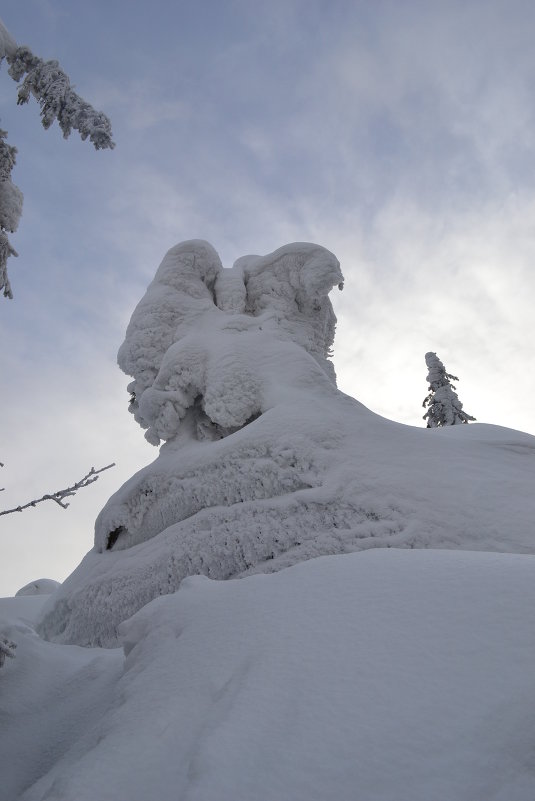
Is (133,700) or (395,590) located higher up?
(395,590)

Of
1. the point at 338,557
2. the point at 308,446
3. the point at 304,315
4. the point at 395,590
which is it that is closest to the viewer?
the point at 395,590

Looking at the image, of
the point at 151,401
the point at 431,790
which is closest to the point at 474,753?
the point at 431,790

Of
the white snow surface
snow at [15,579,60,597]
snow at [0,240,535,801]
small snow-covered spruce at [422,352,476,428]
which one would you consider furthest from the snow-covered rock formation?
small snow-covered spruce at [422,352,476,428]

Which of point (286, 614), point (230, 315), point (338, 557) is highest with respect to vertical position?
point (230, 315)

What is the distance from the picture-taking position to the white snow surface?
5.10ft

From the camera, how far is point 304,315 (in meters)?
10.7

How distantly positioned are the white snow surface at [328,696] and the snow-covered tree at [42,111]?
15.7 feet

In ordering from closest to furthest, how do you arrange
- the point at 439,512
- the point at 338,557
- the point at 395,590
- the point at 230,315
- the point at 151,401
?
the point at 395,590 → the point at 338,557 → the point at 439,512 → the point at 151,401 → the point at 230,315

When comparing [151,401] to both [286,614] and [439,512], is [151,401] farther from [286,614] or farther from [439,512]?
[286,614]

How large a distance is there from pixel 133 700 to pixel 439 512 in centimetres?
358

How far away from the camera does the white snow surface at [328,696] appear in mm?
1556

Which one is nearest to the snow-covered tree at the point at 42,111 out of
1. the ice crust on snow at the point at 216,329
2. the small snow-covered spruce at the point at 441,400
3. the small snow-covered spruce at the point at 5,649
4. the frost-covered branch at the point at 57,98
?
the frost-covered branch at the point at 57,98

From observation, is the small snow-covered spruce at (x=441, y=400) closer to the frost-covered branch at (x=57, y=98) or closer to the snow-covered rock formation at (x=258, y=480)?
the snow-covered rock formation at (x=258, y=480)

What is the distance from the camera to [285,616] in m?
2.63
